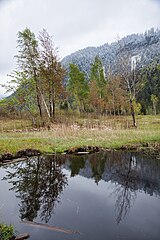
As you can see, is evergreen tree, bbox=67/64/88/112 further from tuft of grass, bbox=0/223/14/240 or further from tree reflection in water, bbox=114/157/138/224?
tuft of grass, bbox=0/223/14/240

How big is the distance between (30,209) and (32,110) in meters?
23.8

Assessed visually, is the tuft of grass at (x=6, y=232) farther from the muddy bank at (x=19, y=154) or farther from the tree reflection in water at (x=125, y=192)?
the muddy bank at (x=19, y=154)

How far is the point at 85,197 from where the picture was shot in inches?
298

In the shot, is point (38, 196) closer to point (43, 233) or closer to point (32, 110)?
point (43, 233)

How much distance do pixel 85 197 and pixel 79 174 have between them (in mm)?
2720

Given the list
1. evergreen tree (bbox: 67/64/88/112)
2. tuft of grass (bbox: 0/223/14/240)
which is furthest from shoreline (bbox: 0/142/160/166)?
evergreen tree (bbox: 67/64/88/112)

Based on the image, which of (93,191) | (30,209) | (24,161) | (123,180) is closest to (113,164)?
(123,180)

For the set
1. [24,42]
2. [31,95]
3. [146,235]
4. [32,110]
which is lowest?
[146,235]

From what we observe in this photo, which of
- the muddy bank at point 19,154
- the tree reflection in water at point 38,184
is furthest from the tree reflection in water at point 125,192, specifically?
the muddy bank at point 19,154

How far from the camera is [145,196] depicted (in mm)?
7410

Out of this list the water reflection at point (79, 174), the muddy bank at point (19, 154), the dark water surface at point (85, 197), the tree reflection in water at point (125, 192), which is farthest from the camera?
the muddy bank at point (19, 154)

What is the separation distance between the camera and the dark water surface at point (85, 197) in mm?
5461

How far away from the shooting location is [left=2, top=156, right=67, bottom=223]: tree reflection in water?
264 inches

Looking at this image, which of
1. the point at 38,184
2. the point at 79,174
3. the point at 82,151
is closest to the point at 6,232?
the point at 38,184
